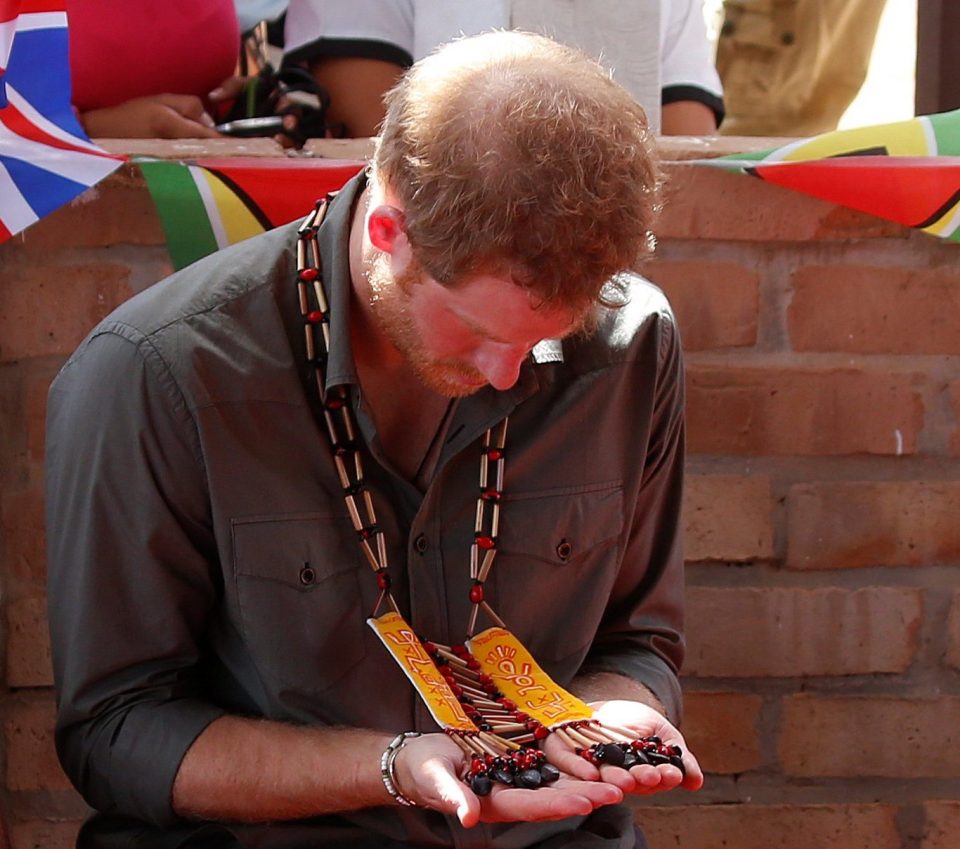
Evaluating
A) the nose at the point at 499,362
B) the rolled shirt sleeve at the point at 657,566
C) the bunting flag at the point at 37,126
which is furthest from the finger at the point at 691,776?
the bunting flag at the point at 37,126

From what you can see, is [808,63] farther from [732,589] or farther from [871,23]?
[732,589]

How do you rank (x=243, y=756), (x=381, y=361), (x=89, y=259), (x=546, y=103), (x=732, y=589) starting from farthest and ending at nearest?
(x=732, y=589) < (x=89, y=259) < (x=381, y=361) < (x=243, y=756) < (x=546, y=103)

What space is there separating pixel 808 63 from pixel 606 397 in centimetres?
112

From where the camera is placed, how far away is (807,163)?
1.72 m

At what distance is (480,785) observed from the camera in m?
1.19

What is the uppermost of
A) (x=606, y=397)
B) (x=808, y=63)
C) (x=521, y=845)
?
(x=808, y=63)

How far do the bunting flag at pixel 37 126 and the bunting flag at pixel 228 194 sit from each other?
0.07 m

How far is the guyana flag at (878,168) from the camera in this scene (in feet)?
5.64

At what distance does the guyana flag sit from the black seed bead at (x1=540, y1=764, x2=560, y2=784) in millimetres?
797

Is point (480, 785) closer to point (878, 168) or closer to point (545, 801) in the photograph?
point (545, 801)

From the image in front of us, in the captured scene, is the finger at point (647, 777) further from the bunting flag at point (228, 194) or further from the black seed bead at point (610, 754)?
the bunting flag at point (228, 194)

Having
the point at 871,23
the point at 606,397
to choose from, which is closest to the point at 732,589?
the point at 606,397

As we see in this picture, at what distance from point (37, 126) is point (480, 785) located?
2.82ft

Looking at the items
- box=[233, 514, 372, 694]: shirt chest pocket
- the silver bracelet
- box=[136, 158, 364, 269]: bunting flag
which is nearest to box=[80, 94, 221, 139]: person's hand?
box=[136, 158, 364, 269]: bunting flag
